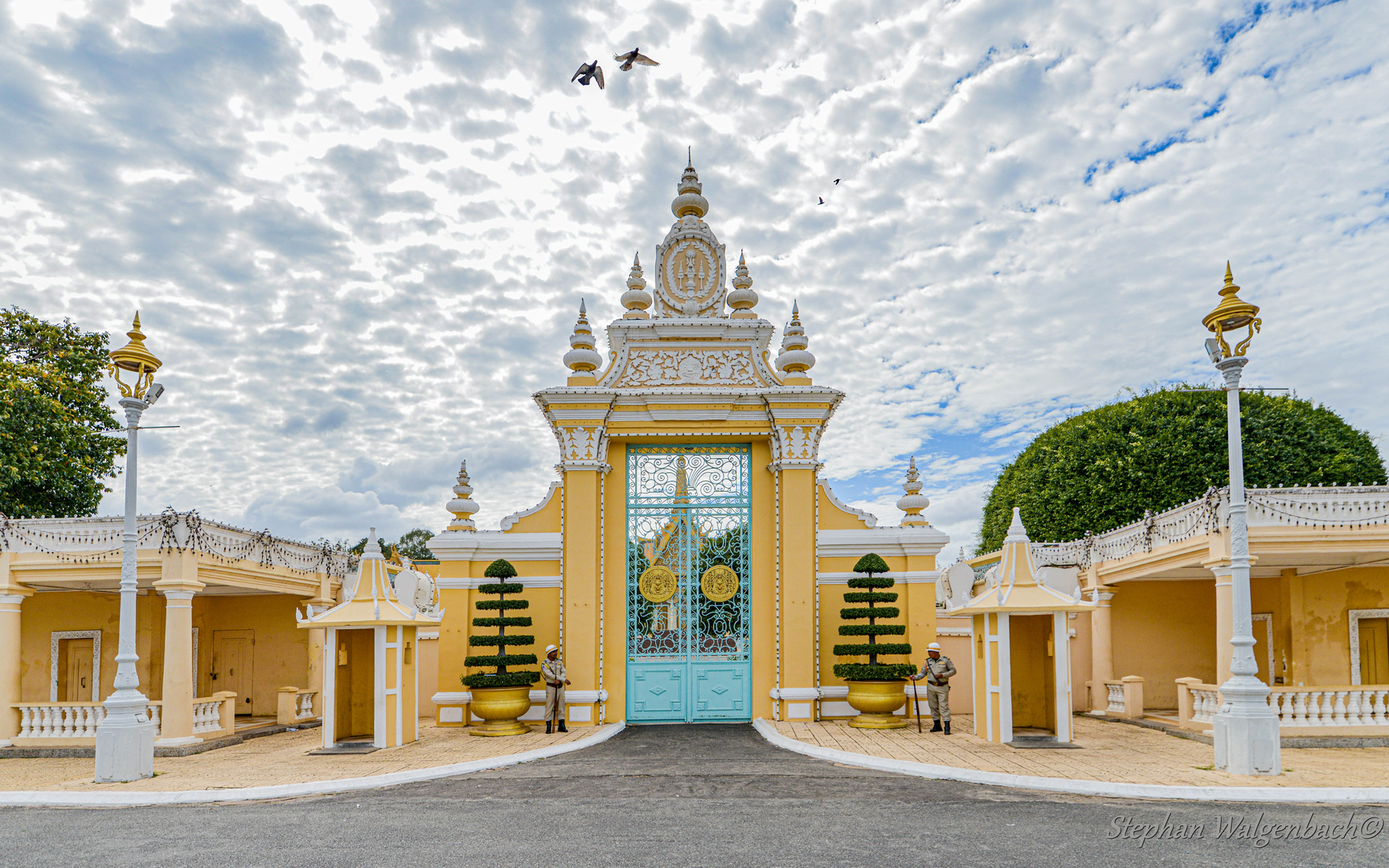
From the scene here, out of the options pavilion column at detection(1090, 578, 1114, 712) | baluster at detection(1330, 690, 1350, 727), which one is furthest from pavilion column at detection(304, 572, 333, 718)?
baluster at detection(1330, 690, 1350, 727)

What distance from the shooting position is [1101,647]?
649 inches

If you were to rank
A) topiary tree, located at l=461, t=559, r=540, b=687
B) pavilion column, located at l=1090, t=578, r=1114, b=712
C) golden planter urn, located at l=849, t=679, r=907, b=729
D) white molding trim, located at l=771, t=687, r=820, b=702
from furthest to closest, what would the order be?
pavilion column, located at l=1090, t=578, r=1114, b=712
white molding trim, located at l=771, t=687, r=820, b=702
golden planter urn, located at l=849, t=679, r=907, b=729
topiary tree, located at l=461, t=559, r=540, b=687

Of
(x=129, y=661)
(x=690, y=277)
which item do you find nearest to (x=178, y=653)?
(x=129, y=661)

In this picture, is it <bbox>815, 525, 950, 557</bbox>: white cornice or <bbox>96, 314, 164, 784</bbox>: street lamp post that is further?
<bbox>815, 525, 950, 557</bbox>: white cornice

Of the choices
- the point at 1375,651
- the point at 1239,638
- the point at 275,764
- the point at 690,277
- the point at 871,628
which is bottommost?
the point at 275,764

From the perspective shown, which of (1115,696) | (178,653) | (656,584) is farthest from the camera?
(1115,696)

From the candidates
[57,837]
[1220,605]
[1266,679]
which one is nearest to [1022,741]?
[1220,605]

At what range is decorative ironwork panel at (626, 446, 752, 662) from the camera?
1434cm

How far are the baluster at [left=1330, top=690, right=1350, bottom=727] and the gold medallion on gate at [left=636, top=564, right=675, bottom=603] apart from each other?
9598 mm

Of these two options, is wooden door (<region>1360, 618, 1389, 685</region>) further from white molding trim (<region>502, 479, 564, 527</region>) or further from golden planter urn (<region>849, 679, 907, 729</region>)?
white molding trim (<region>502, 479, 564, 527</region>)

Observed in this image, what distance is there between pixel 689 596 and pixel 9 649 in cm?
1056

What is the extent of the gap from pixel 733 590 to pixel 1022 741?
479 centimetres

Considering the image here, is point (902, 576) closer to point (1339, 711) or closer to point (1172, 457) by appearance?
point (1339, 711)

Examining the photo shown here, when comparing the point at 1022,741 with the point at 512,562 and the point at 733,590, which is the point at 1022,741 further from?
the point at 512,562
